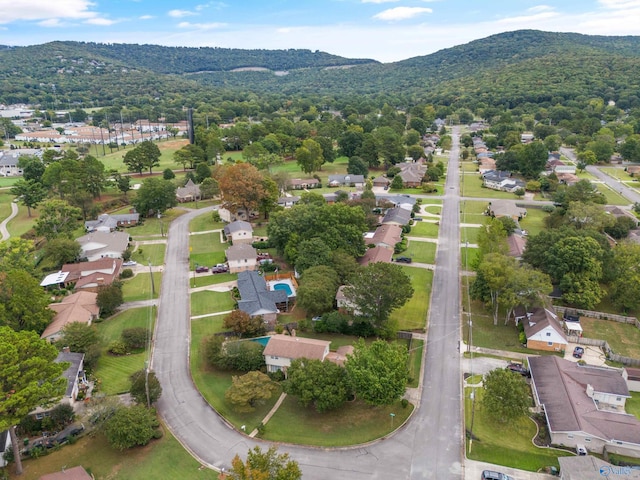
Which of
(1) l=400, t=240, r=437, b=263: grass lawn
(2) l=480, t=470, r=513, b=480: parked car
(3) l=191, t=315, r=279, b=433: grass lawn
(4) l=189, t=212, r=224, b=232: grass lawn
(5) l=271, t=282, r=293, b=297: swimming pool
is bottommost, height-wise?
(3) l=191, t=315, r=279, b=433: grass lawn

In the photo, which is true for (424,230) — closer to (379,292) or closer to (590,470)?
(379,292)

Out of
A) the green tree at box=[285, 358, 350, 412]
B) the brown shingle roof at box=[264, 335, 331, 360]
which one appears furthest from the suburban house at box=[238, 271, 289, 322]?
the green tree at box=[285, 358, 350, 412]

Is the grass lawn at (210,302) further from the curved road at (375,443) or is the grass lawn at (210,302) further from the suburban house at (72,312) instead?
the suburban house at (72,312)

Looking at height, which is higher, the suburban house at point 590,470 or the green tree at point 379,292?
the green tree at point 379,292

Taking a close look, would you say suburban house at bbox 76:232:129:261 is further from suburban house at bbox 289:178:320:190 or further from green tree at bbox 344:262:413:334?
suburban house at bbox 289:178:320:190

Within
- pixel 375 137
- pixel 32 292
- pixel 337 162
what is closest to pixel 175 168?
pixel 337 162

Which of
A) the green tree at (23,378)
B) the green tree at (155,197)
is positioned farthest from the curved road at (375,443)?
the green tree at (155,197)
